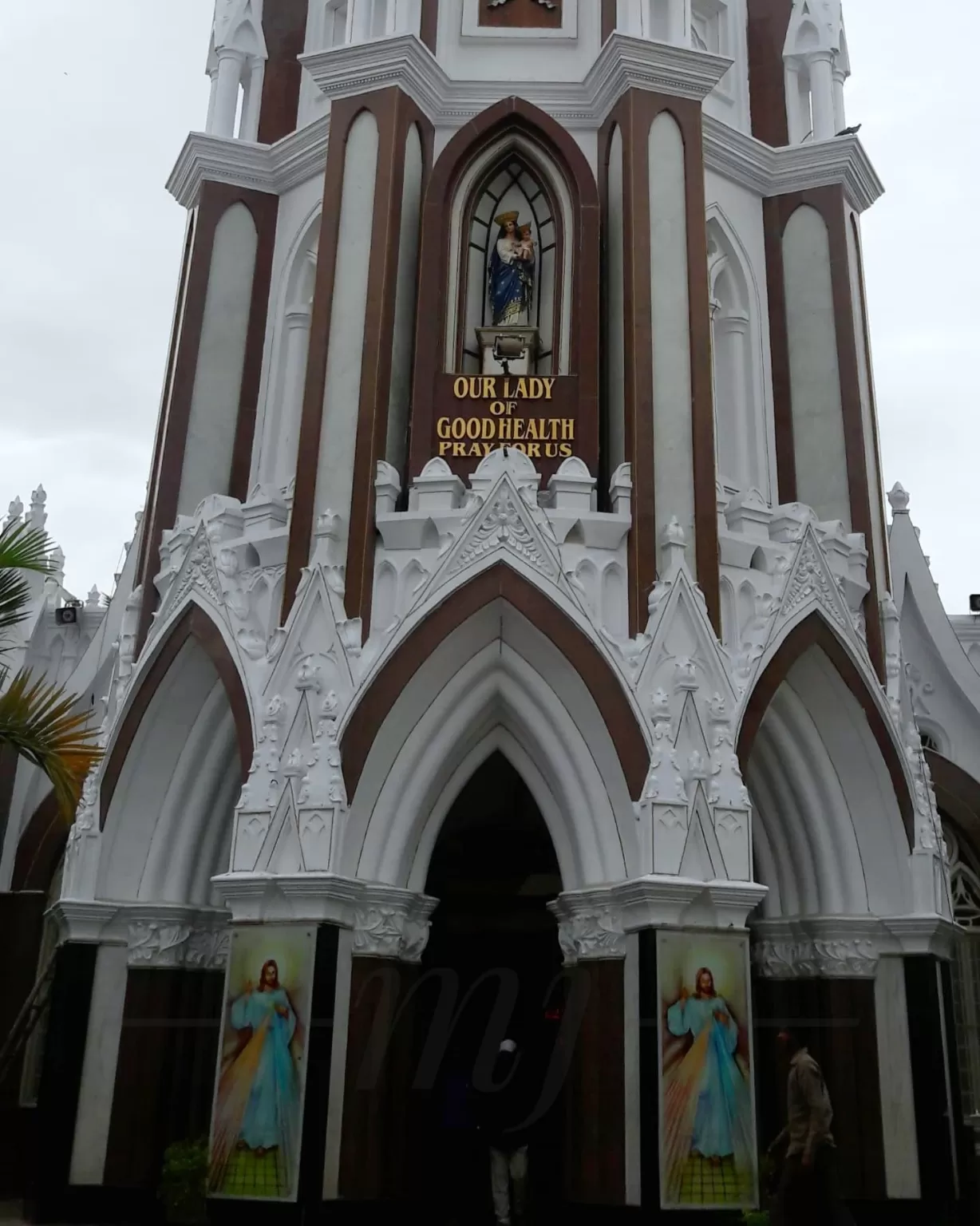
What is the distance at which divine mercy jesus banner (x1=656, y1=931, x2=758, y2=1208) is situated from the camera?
11758 millimetres

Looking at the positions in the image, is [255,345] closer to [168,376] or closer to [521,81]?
[168,376]

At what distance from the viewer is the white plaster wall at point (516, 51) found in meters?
16.5

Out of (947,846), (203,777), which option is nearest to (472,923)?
(203,777)

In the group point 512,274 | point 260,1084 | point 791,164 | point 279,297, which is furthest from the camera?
point 791,164

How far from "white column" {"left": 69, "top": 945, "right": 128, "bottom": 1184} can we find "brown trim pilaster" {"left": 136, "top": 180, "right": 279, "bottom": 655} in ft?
11.4

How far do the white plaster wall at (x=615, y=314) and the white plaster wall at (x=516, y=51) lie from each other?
151 cm

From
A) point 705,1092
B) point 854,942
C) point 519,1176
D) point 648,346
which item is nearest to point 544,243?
point 648,346

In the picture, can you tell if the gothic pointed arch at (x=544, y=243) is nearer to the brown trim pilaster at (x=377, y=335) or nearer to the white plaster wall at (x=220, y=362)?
the brown trim pilaster at (x=377, y=335)

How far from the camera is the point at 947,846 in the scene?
1953cm

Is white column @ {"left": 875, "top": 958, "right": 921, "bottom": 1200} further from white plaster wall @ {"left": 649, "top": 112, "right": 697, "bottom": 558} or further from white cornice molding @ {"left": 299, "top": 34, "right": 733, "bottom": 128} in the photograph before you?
white cornice molding @ {"left": 299, "top": 34, "right": 733, "bottom": 128}

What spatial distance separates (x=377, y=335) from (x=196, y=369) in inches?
121

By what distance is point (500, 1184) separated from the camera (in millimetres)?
12930

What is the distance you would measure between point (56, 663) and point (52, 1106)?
855cm

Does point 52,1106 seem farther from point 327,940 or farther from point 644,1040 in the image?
point 644,1040
